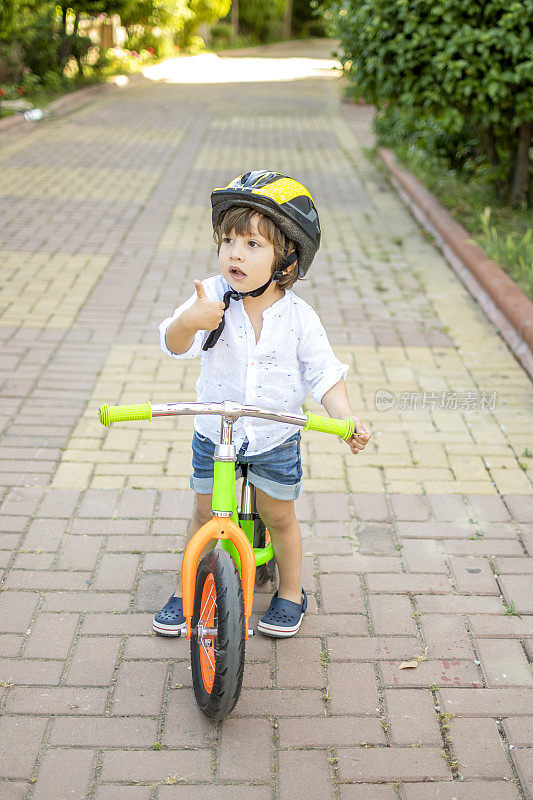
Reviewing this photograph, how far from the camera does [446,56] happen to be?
697 centimetres

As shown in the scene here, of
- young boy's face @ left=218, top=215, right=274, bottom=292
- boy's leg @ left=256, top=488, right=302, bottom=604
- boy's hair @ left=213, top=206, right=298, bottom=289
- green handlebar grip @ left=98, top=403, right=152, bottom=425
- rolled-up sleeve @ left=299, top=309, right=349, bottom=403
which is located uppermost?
boy's hair @ left=213, top=206, right=298, bottom=289

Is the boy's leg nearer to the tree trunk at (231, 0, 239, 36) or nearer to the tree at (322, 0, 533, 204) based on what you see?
the tree at (322, 0, 533, 204)

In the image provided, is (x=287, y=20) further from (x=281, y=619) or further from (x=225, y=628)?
(x=225, y=628)

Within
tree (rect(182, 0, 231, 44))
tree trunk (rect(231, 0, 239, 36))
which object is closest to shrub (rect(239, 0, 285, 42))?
tree trunk (rect(231, 0, 239, 36))

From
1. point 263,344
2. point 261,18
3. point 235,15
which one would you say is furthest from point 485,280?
point 261,18

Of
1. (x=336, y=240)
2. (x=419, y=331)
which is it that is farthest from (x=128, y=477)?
(x=336, y=240)

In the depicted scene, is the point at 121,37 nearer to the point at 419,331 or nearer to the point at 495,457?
the point at 419,331

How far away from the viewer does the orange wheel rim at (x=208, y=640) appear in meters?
2.40

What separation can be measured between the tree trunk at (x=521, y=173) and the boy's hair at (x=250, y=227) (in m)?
6.62

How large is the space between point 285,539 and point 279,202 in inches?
46.9

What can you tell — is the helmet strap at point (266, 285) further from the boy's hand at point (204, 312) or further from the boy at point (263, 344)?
the boy's hand at point (204, 312)

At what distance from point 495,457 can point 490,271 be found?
2822 millimetres

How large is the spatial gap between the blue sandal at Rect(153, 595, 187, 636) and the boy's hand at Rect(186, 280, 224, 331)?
115 centimetres

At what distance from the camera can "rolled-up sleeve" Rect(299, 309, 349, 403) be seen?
8.45 ft
